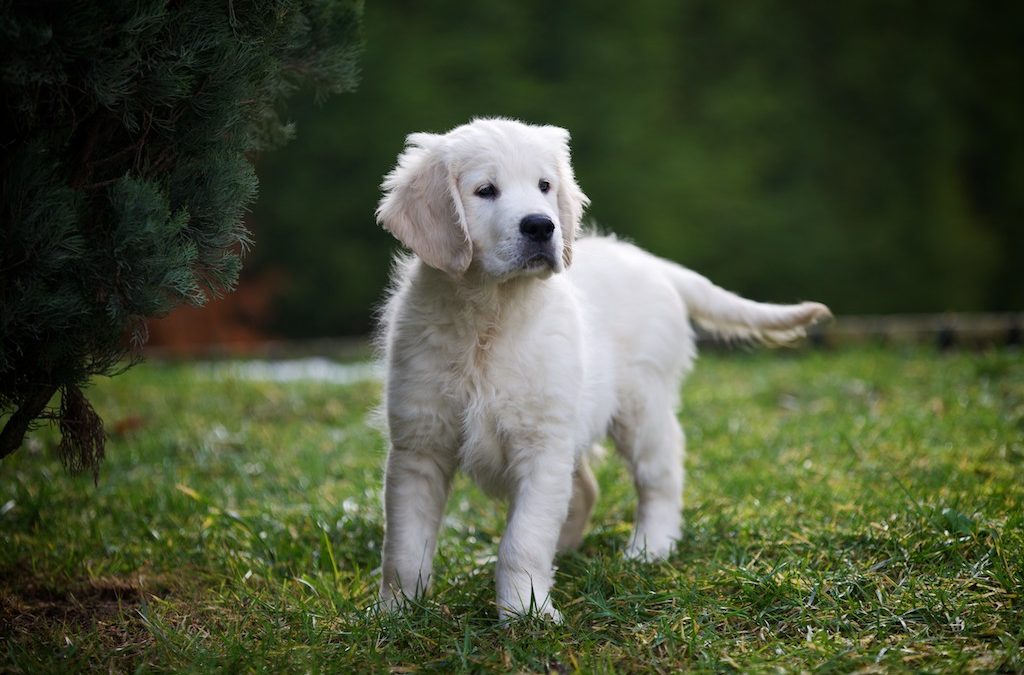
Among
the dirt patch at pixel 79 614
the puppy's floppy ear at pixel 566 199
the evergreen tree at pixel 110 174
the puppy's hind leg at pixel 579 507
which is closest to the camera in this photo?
the evergreen tree at pixel 110 174

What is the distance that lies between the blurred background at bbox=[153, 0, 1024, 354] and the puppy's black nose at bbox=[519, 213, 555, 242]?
22.3ft

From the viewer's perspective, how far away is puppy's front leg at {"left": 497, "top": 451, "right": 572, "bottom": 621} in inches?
109

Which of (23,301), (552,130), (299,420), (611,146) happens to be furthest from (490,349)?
(611,146)

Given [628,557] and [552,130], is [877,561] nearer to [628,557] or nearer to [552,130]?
[628,557]

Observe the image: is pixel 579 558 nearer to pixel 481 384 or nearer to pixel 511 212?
pixel 481 384

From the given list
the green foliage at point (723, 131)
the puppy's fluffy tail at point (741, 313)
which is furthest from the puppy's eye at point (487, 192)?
the green foliage at point (723, 131)

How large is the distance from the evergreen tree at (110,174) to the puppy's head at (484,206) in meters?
0.47

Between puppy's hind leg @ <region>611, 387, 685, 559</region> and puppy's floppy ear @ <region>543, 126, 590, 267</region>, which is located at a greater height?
puppy's floppy ear @ <region>543, 126, 590, 267</region>

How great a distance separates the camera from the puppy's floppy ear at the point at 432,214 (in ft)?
9.54

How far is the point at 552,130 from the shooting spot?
3117 mm

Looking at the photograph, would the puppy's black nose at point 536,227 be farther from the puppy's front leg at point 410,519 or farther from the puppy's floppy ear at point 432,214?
the puppy's front leg at point 410,519

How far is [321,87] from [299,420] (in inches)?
121

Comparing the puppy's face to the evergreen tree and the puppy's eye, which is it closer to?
the puppy's eye

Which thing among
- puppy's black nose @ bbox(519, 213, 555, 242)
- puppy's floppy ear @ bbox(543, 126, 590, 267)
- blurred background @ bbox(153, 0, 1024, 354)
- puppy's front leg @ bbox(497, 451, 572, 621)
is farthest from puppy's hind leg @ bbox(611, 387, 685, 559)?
blurred background @ bbox(153, 0, 1024, 354)
